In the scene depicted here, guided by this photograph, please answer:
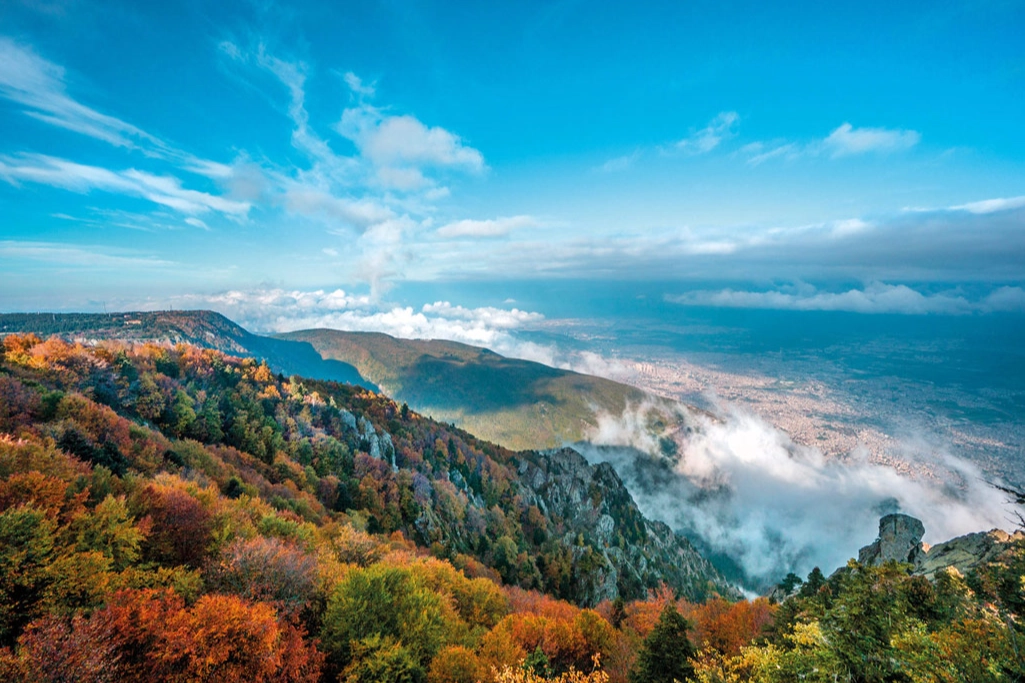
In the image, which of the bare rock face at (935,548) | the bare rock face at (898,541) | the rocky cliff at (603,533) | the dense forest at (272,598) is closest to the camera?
the dense forest at (272,598)

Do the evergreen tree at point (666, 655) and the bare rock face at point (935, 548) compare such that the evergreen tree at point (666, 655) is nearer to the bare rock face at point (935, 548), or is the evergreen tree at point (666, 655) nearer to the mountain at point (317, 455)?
the bare rock face at point (935, 548)

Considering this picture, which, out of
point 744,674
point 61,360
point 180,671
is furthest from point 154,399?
point 744,674

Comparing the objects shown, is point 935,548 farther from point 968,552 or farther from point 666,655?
point 666,655

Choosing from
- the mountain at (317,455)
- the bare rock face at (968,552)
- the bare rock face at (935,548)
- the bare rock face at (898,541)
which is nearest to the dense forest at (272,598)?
the mountain at (317,455)

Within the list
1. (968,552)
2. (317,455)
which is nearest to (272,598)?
(317,455)

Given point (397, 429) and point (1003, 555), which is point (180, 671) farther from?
point (397, 429)

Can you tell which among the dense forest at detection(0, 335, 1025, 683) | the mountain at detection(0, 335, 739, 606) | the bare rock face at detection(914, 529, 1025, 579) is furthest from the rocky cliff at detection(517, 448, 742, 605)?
the bare rock face at detection(914, 529, 1025, 579)

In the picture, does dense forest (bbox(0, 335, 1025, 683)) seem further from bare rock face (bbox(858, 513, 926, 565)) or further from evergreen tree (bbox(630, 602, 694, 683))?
bare rock face (bbox(858, 513, 926, 565))
